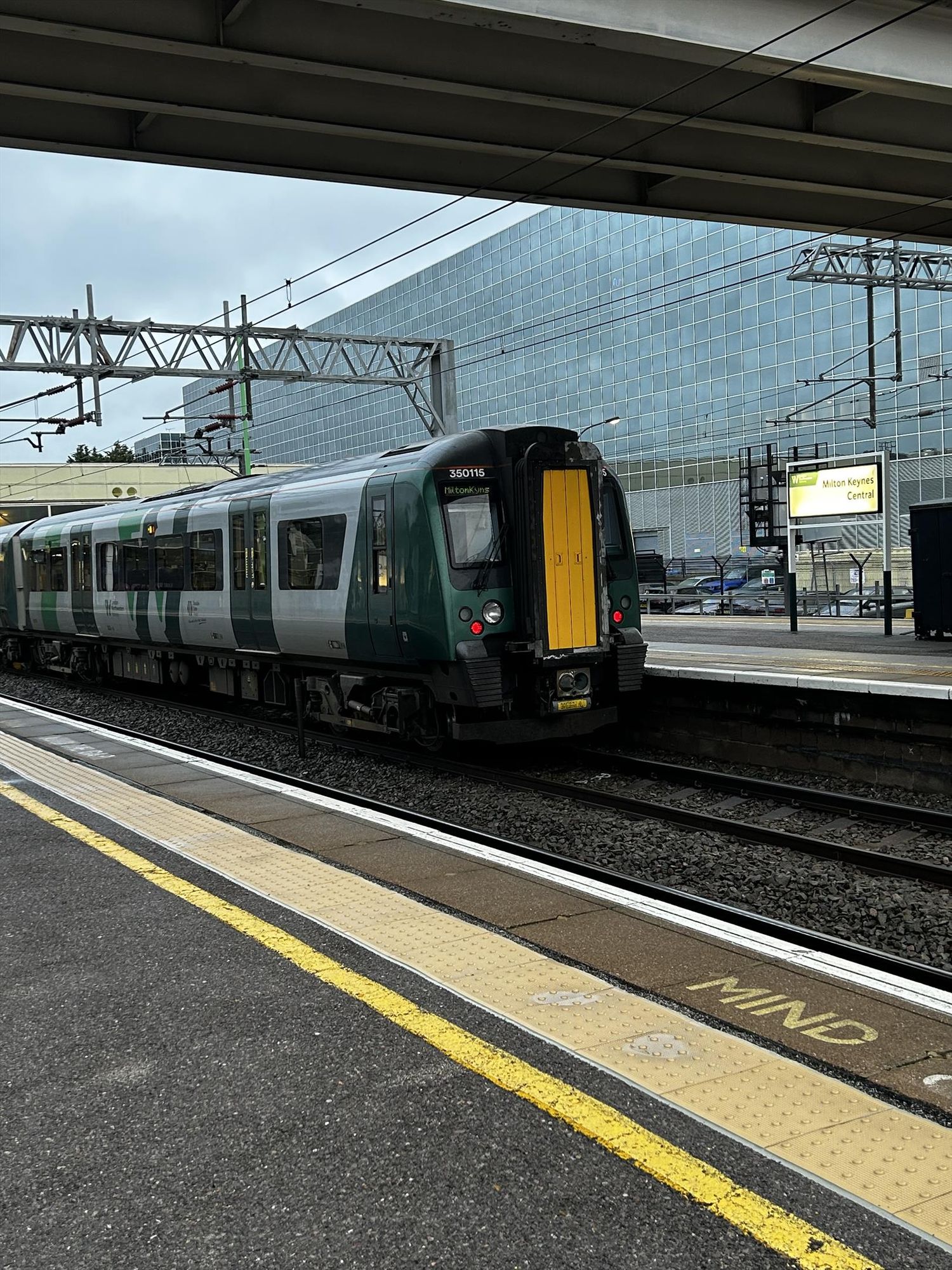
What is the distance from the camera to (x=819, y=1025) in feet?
15.1

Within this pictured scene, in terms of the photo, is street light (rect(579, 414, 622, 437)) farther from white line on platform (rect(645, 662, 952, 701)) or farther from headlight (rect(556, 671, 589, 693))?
headlight (rect(556, 671, 589, 693))

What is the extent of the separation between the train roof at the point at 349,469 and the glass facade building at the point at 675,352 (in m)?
33.4

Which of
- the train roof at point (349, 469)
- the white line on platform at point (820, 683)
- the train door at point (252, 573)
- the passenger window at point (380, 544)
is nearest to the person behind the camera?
the white line on platform at point (820, 683)

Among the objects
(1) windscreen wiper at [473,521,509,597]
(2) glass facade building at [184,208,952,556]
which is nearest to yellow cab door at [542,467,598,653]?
(1) windscreen wiper at [473,521,509,597]

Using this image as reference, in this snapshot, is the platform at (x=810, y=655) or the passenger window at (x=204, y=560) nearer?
the platform at (x=810, y=655)

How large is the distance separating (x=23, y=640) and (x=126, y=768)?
1633 cm

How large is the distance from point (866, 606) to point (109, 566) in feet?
74.3

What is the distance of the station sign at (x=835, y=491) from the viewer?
23.5 metres

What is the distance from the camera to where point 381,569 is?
11.9m

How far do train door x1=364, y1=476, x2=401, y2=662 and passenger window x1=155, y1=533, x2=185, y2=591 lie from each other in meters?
5.23

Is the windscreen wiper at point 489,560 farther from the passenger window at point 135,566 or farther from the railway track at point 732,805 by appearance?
the passenger window at point 135,566

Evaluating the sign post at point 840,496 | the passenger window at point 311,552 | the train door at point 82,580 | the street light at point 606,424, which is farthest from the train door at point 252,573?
the sign post at point 840,496

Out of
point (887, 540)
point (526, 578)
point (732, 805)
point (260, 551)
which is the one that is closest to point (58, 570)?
point (260, 551)

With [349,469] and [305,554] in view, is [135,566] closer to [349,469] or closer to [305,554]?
[305,554]
